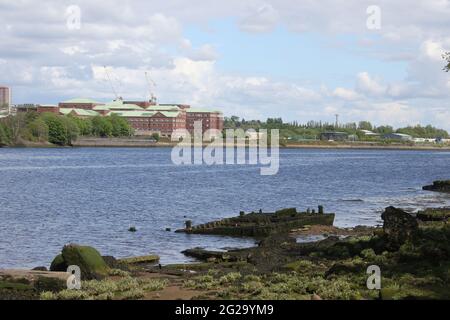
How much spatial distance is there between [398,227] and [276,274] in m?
5.87

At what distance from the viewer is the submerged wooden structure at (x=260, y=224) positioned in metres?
44.2

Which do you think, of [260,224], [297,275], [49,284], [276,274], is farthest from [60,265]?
[260,224]

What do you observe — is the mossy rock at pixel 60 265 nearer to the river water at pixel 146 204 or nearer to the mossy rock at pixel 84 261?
the mossy rock at pixel 84 261

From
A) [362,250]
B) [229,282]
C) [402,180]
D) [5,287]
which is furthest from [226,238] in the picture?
[402,180]

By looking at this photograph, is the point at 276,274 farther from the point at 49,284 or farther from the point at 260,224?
the point at 260,224

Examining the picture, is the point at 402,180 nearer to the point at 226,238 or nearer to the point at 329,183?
the point at 329,183

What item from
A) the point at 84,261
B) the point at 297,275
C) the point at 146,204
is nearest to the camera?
the point at 297,275

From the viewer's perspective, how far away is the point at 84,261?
Answer: 26.2 m

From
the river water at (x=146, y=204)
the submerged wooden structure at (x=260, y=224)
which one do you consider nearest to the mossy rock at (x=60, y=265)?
the river water at (x=146, y=204)

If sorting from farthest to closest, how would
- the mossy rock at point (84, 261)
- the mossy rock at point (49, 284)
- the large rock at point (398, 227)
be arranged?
the large rock at point (398, 227), the mossy rock at point (84, 261), the mossy rock at point (49, 284)

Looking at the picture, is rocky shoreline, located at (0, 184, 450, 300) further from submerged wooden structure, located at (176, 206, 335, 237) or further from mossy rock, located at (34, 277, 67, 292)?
submerged wooden structure, located at (176, 206, 335, 237)

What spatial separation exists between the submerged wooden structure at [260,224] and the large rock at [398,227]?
1587 cm

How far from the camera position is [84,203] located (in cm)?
7031

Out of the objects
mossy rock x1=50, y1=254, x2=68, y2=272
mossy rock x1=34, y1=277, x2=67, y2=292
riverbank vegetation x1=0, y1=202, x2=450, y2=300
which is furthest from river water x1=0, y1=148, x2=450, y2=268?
mossy rock x1=34, y1=277, x2=67, y2=292
